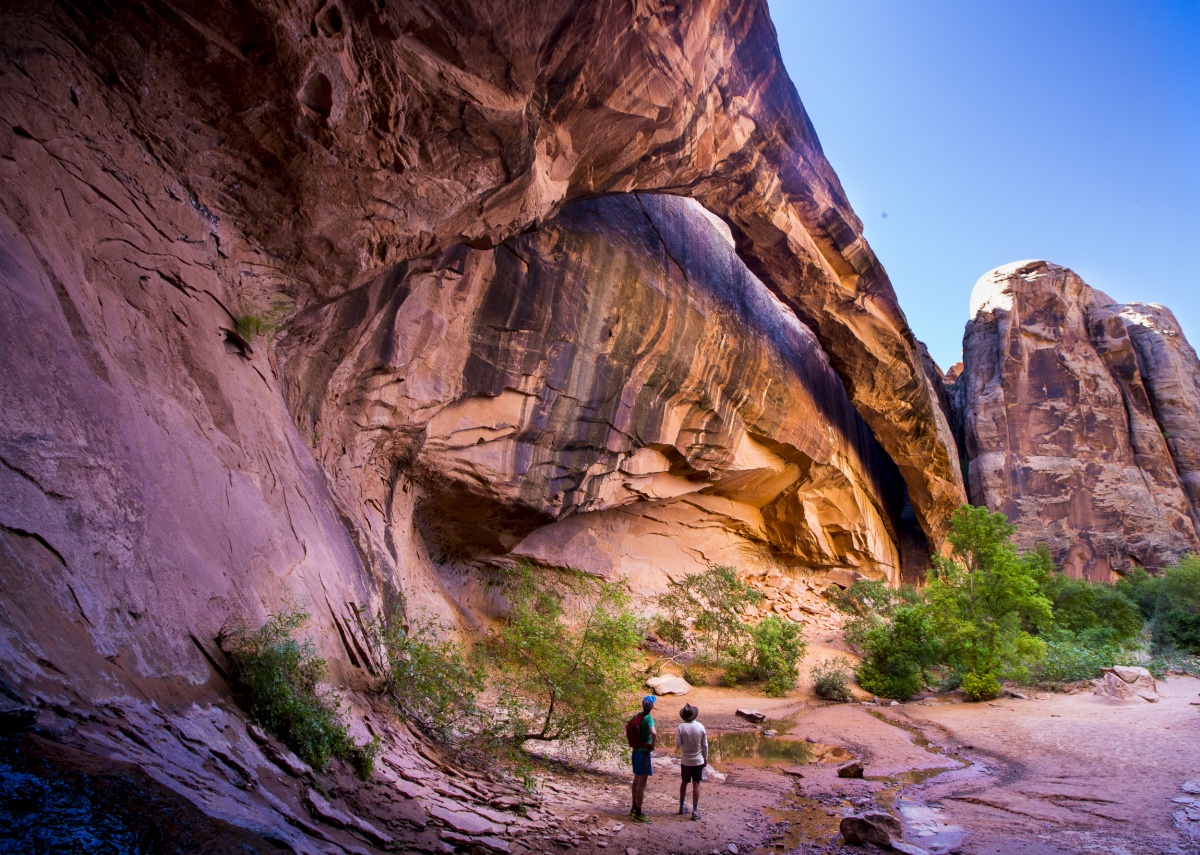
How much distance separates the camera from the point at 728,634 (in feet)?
57.5

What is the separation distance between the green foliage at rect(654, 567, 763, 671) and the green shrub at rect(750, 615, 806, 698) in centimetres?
40

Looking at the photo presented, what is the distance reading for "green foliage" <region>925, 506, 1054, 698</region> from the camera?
1422 centimetres

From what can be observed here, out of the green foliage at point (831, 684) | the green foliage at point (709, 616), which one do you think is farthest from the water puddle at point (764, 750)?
the green foliage at point (709, 616)

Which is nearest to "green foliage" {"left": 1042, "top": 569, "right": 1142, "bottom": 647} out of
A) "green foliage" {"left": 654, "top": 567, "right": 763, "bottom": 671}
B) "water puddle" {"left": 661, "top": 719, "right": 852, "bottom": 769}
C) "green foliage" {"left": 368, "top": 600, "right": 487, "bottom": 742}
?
"green foliage" {"left": 654, "top": 567, "right": 763, "bottom": 671}

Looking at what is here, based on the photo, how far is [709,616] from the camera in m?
17.8

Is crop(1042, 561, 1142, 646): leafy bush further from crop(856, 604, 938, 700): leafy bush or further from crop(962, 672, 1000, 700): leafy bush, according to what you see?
crop(962, 672, 1000, 700): leafy bush

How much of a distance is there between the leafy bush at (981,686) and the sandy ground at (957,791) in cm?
154

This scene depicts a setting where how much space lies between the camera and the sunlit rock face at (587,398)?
33.7ft

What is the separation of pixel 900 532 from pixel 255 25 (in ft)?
93.0

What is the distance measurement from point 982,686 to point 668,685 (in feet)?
22.2

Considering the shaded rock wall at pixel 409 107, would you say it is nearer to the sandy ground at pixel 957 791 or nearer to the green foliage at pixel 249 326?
the green foliage at pixel 249 326

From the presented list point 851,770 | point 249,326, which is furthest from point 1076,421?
point 249,326

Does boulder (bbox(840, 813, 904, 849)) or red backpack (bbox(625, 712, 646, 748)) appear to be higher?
red backpack (bbox(625, 712, 646, 748))

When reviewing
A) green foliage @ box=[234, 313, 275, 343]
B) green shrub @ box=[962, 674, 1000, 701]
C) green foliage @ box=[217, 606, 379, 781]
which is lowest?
green shrub @ box=[962, 674, 1000, 701]
